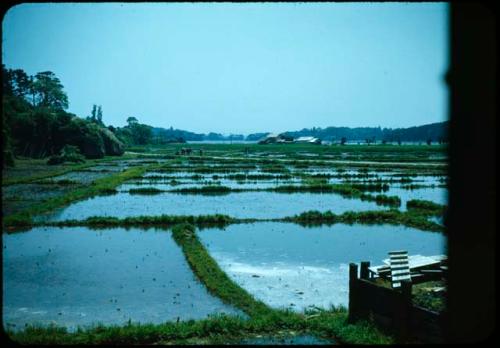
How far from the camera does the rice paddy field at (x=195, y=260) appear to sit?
23.9ft

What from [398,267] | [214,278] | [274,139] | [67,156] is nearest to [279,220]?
[214,278]

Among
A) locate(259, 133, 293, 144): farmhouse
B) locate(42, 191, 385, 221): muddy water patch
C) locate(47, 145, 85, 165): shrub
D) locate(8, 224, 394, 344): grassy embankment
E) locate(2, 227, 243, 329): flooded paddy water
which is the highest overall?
locate(259, 133, 293, 144): farmhouse

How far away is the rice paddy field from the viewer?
7.29 metres

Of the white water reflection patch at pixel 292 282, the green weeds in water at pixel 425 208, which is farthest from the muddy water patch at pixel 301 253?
the green weeds in water at pixel 425 208

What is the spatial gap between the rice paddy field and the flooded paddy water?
3 cm

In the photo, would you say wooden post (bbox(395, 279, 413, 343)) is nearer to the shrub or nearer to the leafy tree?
the shrub

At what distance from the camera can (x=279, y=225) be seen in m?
18.0

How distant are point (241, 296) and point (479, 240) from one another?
23.4 ft

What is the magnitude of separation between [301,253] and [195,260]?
11.3 ft

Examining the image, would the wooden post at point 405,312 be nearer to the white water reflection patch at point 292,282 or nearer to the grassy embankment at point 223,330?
the grassy embankment at point 223,330

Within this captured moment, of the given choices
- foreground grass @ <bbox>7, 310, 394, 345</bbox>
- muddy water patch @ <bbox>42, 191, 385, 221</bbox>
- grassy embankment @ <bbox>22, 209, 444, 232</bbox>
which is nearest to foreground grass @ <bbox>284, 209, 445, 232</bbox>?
grassy embankment @ <bbox>22, 209, 444, 232</bbox>

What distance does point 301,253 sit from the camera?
13.6m

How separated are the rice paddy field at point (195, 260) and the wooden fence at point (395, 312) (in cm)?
20

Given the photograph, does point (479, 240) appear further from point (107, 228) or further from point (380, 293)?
point (107, 228)
